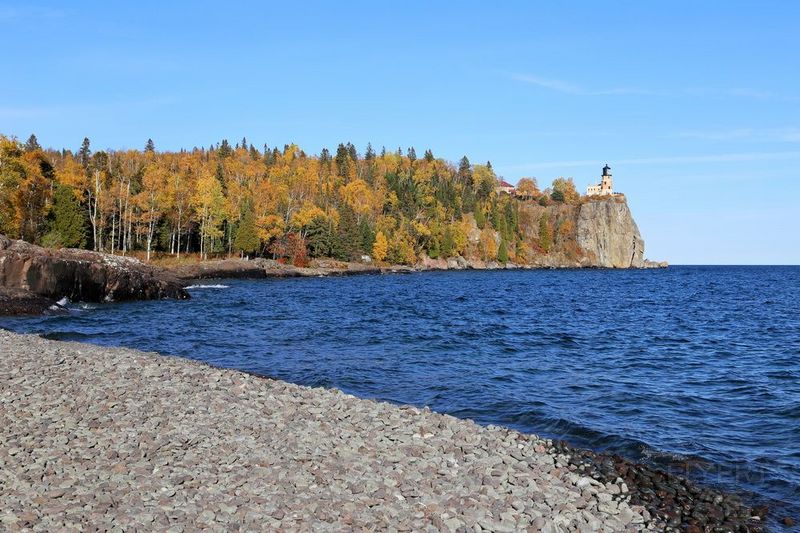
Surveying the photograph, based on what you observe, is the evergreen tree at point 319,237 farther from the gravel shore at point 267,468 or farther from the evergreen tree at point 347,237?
the gravel shore at point 267,468

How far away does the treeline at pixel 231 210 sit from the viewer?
3194 inches

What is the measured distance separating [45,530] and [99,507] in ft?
2.81

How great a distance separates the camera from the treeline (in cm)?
8112

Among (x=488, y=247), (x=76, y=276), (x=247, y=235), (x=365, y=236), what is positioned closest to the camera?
(x=76, y=276)

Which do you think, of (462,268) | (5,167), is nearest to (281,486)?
(5,167)

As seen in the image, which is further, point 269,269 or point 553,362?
point 269,269

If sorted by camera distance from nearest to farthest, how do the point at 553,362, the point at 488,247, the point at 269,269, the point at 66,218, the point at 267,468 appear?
the point at 267,468 < the point at 553,362 < the point at 66,218 < the point at 269,269 < the point at 488,247

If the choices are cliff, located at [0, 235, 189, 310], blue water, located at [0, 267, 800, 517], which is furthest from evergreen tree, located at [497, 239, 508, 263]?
cliff, located at [0, 235, 189, 310]

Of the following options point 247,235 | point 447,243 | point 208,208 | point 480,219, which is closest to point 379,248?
point 447,243

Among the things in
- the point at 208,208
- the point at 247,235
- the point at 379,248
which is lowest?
the point at 379,248

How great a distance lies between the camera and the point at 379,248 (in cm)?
14200

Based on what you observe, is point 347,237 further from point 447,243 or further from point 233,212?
point 447,243

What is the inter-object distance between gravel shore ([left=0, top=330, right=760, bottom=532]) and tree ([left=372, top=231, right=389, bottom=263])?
12586 cm

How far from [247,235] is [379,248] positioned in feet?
144
